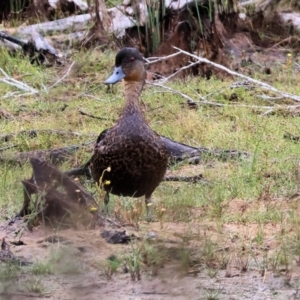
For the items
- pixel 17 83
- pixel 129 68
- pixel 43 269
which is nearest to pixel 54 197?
pixel 43 269

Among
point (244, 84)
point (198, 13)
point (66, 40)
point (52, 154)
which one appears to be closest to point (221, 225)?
point (52, 154)

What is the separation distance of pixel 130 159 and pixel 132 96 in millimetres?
635

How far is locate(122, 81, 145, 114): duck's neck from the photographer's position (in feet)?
18.5

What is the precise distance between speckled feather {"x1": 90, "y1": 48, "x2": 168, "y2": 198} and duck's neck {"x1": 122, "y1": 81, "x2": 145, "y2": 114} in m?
0.14

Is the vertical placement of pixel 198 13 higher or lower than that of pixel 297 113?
Result: higher

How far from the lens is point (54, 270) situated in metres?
4.12

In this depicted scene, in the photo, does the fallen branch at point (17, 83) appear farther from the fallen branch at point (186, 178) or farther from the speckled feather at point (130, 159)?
the speckled feather at point (130, 159)

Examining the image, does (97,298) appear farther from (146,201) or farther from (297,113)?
(297,113)

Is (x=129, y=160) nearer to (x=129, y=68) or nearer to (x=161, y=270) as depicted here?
(x=129, y=68)

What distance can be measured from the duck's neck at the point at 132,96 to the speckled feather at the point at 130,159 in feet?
0.46

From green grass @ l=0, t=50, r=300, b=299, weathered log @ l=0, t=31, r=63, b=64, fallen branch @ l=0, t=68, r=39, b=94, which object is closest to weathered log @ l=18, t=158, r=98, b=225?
green grass @ l=0, t=50, r=300, b=299

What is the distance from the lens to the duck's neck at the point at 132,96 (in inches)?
222

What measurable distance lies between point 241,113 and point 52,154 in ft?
7.53

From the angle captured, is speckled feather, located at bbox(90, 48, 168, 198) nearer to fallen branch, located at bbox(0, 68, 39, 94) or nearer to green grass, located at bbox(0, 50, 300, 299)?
green grass, located at bbox(0, 50, 300, 299)
